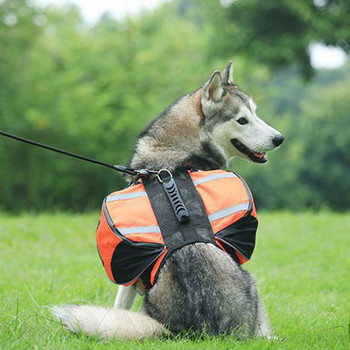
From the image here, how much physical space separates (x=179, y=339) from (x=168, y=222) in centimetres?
72

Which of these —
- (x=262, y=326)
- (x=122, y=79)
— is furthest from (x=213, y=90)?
(x=122, y=79)

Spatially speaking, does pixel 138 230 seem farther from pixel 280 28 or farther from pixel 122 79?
pixel 122 79

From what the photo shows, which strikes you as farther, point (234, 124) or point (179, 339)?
point (234, 124)

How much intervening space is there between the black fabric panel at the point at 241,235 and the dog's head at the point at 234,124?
2.64 ft

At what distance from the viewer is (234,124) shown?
4.04 metres

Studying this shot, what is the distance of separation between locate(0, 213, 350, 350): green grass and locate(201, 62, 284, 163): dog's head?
4.59 feet

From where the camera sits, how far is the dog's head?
13.1ft

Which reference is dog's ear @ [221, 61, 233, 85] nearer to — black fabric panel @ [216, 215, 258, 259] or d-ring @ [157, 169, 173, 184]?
d-ring @ [157, 169, 173, 184]

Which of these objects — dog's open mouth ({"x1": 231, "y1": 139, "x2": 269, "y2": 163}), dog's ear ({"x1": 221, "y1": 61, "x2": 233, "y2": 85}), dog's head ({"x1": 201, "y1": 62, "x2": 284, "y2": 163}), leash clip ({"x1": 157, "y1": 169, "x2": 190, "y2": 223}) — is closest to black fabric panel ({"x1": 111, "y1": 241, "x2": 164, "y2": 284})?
leash clip ({"x1": 157, "y1": 169, "x2": 190, "y2": 223})

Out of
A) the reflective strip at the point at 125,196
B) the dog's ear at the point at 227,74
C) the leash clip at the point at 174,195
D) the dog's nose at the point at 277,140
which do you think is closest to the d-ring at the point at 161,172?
the leash clip at the point at 174,195

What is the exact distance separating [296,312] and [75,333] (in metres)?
2.16

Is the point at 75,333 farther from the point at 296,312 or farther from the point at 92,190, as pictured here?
the point at 92,190

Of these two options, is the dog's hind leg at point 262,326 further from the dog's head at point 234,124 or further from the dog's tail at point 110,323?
the dog's head at point 234,124

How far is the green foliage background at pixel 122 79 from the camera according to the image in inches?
619
